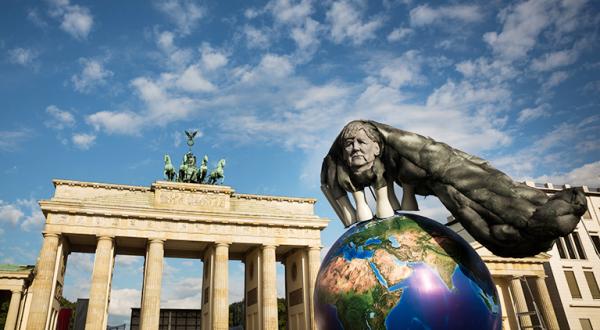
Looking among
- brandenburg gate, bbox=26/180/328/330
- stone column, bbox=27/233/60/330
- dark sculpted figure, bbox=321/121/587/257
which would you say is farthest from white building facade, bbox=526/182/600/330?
stone column, bbox=27/233/60/330

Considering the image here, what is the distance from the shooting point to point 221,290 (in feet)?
114

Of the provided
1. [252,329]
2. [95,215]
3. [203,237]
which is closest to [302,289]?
[252,329]

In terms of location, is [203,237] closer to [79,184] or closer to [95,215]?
[95,215]

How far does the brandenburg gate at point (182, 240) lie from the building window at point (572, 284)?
23238mm

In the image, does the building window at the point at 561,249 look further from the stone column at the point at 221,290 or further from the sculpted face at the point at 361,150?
the sculpted face at the point at 361,150

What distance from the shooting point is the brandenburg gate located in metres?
32.3

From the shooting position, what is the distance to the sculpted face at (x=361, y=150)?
6852mm

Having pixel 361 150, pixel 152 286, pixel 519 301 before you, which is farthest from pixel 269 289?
pixel 361 150

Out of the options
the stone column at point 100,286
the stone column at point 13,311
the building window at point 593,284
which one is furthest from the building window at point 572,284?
the stone column at point 13,311

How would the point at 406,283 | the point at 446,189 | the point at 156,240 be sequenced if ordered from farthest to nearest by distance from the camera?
the point at 156,240
the point at 446,189
the point at 406,283

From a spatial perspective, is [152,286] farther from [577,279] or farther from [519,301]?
[577,279]

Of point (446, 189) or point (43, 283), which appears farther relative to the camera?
point (43, 283)

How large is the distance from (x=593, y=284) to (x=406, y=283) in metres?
43.5

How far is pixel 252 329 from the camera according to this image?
39.6 m
